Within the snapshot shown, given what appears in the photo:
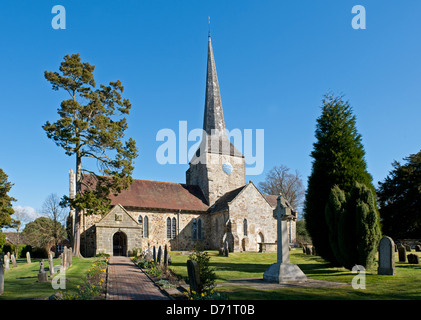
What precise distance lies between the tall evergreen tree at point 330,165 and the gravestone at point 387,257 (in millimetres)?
3167

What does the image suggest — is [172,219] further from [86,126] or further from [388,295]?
[388,295]

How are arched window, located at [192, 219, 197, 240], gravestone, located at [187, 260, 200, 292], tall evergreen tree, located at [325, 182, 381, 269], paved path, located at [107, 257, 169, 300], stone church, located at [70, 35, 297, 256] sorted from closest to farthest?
gravestone, located at [187, 260, 200, 292] → paved path, located at [107, 257, 169, 300] → tall evergreen tree, located at [325, 182, 381, 269] → stone church, located at [70, 35, 297, 256] → arched window, located at [192, 219, 197, 240]

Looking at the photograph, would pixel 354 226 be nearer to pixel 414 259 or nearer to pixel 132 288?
pixel 414 259

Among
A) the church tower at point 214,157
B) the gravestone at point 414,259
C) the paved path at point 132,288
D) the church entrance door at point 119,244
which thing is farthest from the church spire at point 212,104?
the paved path at point 132,288

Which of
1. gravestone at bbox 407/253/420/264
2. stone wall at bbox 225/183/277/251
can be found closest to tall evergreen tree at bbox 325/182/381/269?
gravestone at bbox 407/253/420/264

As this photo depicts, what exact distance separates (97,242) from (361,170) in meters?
20.6

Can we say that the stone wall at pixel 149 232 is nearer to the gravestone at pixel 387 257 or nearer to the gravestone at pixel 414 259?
the gravestone at pixel 414 259

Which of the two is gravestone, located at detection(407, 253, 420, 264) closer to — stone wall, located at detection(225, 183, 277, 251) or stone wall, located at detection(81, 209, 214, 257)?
stone wall, located at detection(81, 209, 214, 257)

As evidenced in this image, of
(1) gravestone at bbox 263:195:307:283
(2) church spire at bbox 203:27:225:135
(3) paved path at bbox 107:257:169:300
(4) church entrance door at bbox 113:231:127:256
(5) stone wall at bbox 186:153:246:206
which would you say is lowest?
(4) church entrance door at bbox 113:231:127:256

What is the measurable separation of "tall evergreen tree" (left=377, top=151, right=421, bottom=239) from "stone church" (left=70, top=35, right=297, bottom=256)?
10718mm

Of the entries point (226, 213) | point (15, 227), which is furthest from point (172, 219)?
point (15, 227)

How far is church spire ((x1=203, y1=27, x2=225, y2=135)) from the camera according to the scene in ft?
132

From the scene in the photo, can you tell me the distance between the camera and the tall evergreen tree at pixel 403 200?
34906 mm

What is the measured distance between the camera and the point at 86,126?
25.0 metres
